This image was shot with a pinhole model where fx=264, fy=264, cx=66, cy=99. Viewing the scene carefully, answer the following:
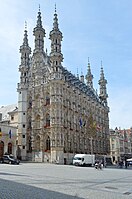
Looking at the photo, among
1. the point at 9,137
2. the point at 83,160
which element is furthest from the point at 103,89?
the point at 83,160

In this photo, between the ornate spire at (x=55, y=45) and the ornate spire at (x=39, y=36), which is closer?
the ornate spire at (x=55, y=45)

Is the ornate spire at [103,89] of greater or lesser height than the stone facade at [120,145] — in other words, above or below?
above

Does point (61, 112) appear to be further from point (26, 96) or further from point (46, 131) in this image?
point (26, 96)

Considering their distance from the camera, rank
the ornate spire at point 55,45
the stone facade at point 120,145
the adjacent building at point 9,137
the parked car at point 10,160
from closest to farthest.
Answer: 1. the parked car at point 10,160
2. the adjacent building at point 9,137
3. the ornate spire at point 55,45
4. the stone facade at point 120,145

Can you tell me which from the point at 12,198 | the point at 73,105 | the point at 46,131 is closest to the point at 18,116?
the point at 46,131

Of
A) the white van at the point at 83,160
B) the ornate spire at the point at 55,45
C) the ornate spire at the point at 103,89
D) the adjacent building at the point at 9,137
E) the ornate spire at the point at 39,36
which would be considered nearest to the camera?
the white van at the point at 83,160

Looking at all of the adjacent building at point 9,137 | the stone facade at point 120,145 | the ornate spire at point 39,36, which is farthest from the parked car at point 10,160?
the stone facade at point 120,145

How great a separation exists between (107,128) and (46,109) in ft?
129

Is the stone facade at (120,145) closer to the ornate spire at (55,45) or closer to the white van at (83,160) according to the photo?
the white van at (83,160)

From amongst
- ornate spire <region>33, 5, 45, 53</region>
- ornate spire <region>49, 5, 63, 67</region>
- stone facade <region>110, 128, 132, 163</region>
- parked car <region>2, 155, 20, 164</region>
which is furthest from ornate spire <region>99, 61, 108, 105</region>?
parked car <region>2, 155, 20, 164</region>

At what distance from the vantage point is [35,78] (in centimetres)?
6812

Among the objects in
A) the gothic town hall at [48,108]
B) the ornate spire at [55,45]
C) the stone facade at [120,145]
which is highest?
the ornate spire at [55,45]

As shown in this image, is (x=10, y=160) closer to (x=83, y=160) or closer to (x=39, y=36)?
(x=83, y=160)

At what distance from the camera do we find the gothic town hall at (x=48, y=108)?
6128cm
